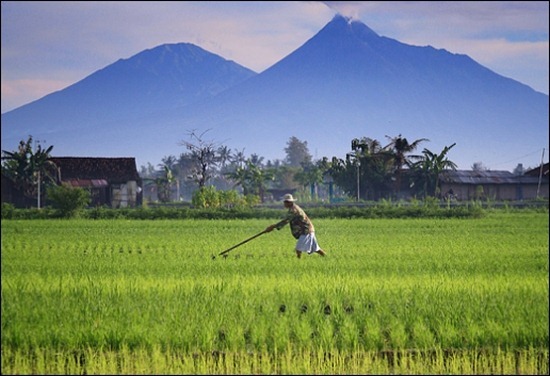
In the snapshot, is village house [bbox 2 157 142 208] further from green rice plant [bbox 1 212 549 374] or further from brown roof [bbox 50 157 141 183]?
green rice plant [bbox 1 212 549 374]

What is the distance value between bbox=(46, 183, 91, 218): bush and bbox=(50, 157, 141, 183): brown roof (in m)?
3.24

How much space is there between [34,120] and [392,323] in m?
16.2

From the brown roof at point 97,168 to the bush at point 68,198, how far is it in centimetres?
324

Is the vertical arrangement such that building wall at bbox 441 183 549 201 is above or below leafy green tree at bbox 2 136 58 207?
below

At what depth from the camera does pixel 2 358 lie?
520 cm

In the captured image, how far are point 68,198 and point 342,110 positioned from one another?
930 centimetres

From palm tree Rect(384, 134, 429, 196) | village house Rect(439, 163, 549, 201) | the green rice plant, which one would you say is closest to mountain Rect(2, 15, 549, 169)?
palm tree Rect(384, 134, 429, 196)

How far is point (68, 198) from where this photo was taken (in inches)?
925

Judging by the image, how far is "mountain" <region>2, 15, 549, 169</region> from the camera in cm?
1927

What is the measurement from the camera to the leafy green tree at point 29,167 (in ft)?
82.4

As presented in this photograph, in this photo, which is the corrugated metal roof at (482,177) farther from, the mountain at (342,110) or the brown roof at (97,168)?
the brown roof at (97,168)

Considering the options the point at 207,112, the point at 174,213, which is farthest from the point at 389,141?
the point at 174,213

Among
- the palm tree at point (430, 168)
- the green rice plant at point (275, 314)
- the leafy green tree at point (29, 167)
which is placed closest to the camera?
the green rice plant at point (275, 314)

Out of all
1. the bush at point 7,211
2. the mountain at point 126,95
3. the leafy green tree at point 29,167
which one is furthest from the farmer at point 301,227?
the leafy green tree at point 29,167
